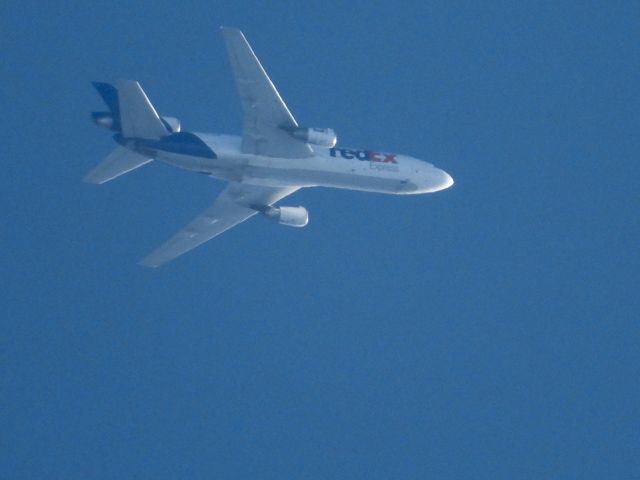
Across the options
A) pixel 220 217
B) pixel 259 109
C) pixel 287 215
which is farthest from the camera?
pixel 220 217

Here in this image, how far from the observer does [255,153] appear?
6719 centimetres

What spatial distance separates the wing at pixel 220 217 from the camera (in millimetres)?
73125

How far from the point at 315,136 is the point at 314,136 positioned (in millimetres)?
47

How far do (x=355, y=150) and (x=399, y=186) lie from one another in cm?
305

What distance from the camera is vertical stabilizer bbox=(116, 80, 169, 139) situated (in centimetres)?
6331

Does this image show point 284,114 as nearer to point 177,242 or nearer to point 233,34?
point 233,34

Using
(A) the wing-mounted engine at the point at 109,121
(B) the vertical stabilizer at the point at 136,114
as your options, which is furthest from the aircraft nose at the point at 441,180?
(B) the vertical stabilizer at the point at 136,114

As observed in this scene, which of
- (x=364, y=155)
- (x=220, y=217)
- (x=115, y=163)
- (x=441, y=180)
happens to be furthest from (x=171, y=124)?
(x=441, y=180)

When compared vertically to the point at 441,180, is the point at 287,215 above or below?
below

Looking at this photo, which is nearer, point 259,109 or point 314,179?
point 259,109

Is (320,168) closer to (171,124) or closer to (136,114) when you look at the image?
(171,124)

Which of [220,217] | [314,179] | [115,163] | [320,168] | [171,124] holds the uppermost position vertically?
[320,168]

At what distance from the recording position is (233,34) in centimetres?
6225

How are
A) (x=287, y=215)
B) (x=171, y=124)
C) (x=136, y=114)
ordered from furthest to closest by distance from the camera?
(x=287, y=215) → (x=171, y=124) → (x=136, y=114)
